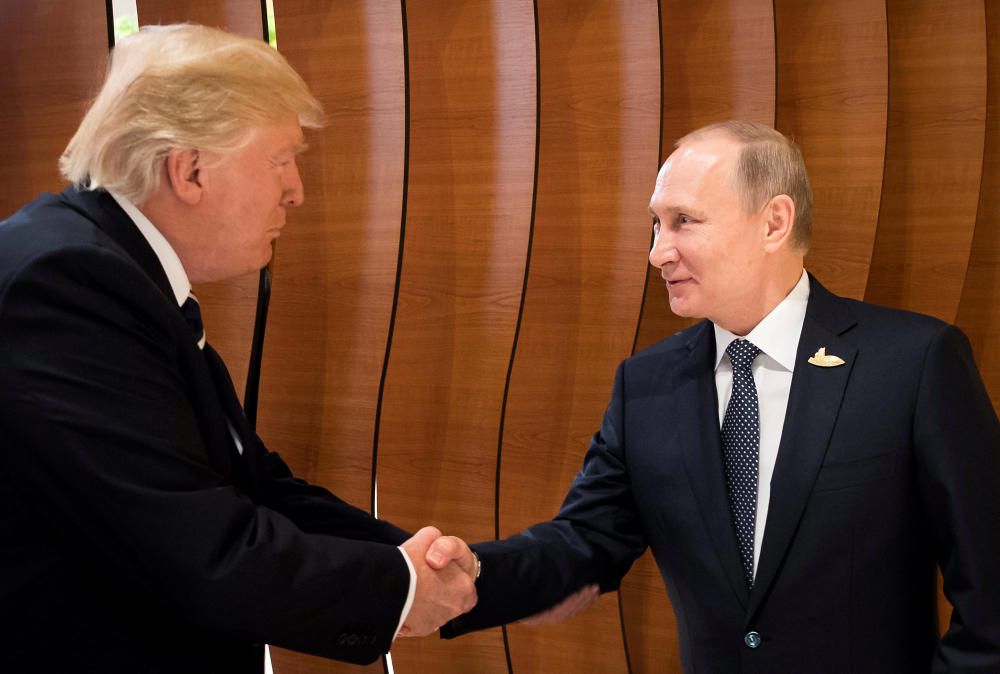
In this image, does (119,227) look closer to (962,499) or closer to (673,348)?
(673,348)

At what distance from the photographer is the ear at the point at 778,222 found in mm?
2307

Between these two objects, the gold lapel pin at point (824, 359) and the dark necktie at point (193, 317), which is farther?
the gold lapel pin at point (824, 359)

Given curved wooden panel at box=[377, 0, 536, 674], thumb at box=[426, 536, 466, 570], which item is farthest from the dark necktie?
curved wooden panel at box=[377, 0, 536, 674]

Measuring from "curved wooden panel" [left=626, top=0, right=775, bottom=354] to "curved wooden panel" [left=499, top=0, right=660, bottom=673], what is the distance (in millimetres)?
307

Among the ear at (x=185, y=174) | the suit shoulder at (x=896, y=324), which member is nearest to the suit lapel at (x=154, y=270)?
the ear at (x=185, y=174)

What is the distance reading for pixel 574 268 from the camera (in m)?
3.90

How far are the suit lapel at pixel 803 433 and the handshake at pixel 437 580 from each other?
0.61 meters

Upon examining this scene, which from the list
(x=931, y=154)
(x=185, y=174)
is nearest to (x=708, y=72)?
(x=931, y=154)

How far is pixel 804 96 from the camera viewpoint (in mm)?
4555

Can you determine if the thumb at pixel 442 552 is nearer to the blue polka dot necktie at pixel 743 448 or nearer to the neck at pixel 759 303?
the blue polka dot necktie at pixel 743 448

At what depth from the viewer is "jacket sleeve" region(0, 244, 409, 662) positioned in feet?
5.18

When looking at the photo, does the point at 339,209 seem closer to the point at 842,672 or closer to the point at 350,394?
the point at 350,394

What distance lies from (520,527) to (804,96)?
7.28ft

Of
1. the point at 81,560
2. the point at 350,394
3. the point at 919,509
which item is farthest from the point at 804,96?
the point at 81,560
